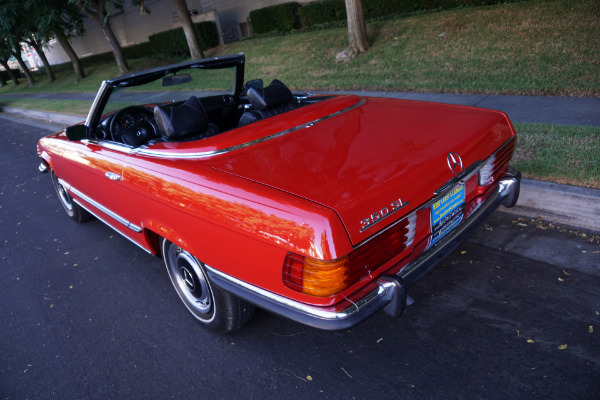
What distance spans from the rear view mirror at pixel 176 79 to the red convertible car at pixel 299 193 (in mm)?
18

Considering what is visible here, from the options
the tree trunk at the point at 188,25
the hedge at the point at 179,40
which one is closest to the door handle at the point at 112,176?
the tree trunk at the point at 188,25

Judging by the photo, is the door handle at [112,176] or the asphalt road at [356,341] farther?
the door handle at [112,176]

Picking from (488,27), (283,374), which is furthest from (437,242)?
(488,27)

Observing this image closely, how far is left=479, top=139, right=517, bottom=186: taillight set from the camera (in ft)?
8.65

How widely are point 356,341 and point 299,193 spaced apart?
1.15m

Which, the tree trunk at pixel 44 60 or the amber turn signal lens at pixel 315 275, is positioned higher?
the tree trunk at pixel 44 60

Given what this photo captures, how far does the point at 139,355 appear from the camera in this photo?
2.79 metres

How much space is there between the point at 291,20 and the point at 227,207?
16031mm

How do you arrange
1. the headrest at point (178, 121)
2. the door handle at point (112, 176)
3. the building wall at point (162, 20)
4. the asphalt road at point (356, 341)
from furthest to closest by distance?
the building wall at point (162, 20) < the door handle at point (112, 176) < the headrest at point (178, 121) < the asphalt road at point (356, 341)

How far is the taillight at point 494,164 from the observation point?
2.64 metres

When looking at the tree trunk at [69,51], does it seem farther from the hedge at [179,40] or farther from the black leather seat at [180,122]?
the black leather seat at [180,122]

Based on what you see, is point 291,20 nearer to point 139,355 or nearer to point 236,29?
point 236,29

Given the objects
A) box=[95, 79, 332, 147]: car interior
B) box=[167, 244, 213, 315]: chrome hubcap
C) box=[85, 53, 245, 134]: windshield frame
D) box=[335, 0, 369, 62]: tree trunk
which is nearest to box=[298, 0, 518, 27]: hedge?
box=[335, 0, 369, 62]: tree trunk

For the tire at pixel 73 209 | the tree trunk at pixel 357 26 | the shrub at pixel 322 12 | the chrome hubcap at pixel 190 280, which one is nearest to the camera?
the chrome hubcap at pixel 190 280
